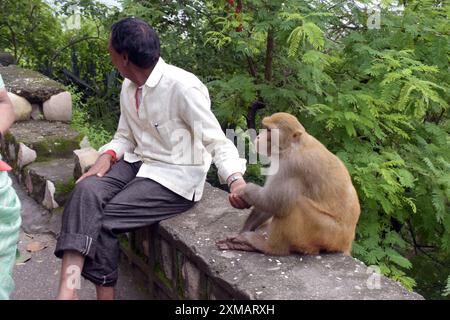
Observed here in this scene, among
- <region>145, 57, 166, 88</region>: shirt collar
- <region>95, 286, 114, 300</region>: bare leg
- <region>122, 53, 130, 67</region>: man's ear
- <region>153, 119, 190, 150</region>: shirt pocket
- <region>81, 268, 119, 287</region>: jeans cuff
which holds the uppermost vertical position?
<region>122, 53, 130, 67</region>: man's ear

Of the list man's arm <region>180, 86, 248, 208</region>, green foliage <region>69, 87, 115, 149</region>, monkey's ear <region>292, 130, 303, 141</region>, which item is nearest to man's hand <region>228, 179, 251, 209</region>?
man's arm <region>180, 86, 248, 208</region>

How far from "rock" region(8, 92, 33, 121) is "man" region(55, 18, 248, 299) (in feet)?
7.11

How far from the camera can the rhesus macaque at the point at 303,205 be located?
7.93ft

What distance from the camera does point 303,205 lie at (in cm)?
242

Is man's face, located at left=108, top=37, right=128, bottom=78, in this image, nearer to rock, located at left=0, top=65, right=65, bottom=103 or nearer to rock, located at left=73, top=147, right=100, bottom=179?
rock, located at left=73, top=147, right=100, bottom=179

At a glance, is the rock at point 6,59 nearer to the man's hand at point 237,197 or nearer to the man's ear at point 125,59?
the man's ear at point 125,59

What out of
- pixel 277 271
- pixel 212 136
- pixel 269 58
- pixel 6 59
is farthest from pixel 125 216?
pixel 6 59

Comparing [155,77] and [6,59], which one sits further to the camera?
[6,59]

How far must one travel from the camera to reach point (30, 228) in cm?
374

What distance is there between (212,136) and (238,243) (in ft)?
1.98

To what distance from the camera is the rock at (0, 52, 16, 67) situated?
254 inches

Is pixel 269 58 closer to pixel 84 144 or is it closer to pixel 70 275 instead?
pixel 84 144

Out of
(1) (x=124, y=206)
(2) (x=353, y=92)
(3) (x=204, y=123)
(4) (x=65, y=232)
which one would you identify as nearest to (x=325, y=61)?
(2) (x=353, y=92)

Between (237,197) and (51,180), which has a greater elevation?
(237,197)
